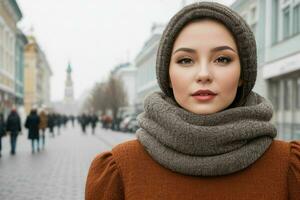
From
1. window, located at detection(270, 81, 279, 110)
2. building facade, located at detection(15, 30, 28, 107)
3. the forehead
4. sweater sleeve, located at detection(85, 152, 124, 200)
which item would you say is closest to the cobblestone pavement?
sweater sleeve, located at detection(85, 152, 124, 200)

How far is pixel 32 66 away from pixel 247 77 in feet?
258

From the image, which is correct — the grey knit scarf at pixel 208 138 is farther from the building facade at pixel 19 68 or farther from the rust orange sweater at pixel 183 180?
the building facade at pixel 19 68

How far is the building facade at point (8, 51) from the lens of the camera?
41.2 metres

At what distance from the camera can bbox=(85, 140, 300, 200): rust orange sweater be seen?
1.72 meters

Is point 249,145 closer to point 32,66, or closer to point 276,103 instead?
point 276,103

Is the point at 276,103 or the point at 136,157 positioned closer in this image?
the point at 136,157

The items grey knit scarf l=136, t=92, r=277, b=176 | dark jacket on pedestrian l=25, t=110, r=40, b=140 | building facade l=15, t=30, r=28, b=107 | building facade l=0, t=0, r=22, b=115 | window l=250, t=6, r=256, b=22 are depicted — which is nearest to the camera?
Answer: grey knit scarf l=136, t=92, r=277, b=176

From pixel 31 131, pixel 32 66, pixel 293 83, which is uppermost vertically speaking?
pixel 32 66

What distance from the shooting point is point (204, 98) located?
5.92 feet

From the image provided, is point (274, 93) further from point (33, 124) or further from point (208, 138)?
point (208, 138)

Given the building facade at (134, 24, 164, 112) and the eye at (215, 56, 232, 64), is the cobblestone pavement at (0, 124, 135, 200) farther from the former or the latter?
the building facade at (134, 24, 164, 112)

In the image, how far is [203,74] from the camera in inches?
70.0

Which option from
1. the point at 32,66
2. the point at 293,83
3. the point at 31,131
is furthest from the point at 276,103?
the point at 32,66

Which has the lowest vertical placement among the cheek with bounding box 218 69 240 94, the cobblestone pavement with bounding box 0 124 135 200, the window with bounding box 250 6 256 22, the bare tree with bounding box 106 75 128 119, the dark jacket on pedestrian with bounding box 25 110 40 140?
the cobblestone pavement with bounding box 0 124 135 200
